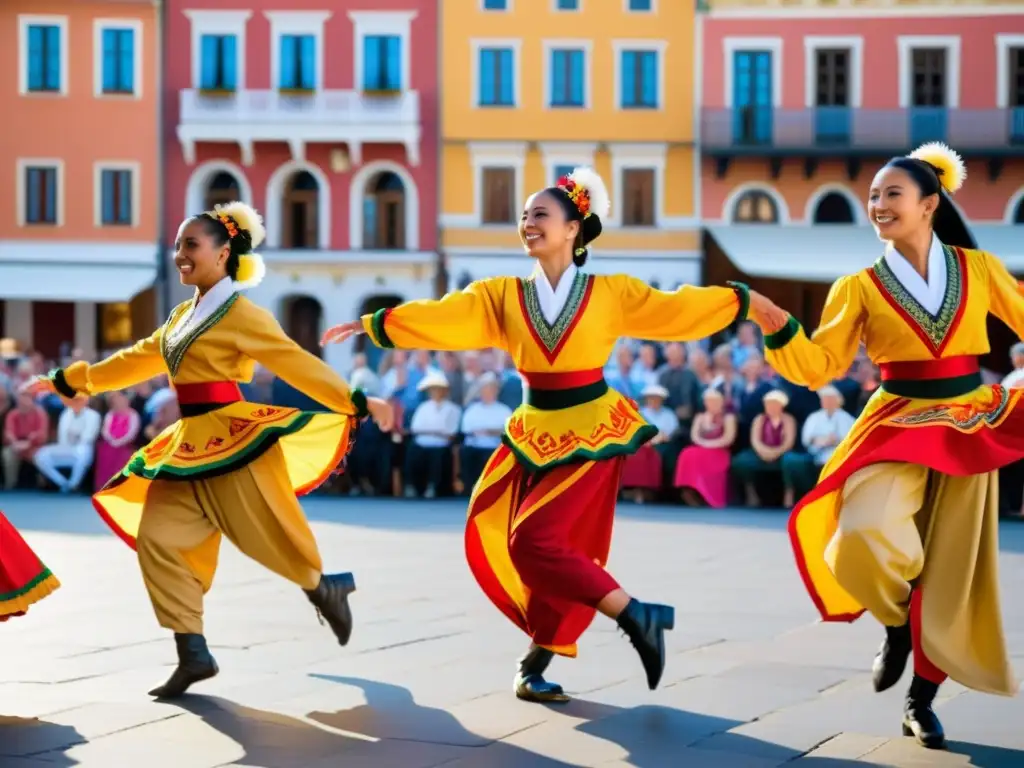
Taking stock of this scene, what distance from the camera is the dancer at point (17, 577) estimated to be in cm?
665

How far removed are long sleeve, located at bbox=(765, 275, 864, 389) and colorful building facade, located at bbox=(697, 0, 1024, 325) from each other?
27300 millimetres

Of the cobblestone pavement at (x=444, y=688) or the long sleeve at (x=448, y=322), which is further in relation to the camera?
the long sleeve at (x=448, y=322)

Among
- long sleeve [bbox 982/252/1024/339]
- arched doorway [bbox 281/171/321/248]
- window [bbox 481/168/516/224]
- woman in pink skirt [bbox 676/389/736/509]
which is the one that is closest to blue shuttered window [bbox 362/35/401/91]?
arched doorway [bbox 281/171/321/248]

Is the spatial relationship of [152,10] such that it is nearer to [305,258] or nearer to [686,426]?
Result: [305,258]

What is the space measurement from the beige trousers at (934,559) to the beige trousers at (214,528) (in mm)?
2191

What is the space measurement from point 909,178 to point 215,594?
5192 mm

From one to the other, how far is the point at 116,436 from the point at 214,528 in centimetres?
1164

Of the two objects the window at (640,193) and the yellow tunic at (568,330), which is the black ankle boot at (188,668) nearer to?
the yellow tunic at (568,330)

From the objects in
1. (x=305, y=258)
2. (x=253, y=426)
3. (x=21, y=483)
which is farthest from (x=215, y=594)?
(x=305, y=258)

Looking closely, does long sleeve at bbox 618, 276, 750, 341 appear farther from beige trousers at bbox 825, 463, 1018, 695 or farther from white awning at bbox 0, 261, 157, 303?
white awning at bbox 0, 261, 157, 303

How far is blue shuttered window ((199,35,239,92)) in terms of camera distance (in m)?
35.0

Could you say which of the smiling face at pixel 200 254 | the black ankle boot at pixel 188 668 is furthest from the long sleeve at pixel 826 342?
the black ankle boot at pixel 188 668

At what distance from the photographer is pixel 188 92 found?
1367 inches

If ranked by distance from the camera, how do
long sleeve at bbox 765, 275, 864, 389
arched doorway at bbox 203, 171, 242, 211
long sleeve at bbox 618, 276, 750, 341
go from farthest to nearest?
arched doorway at bbox 203, 171, 242, 211, long sleeve at bbox 618, 276, 750, 341, long sleeve at bbox 765, 275, 864, 389
